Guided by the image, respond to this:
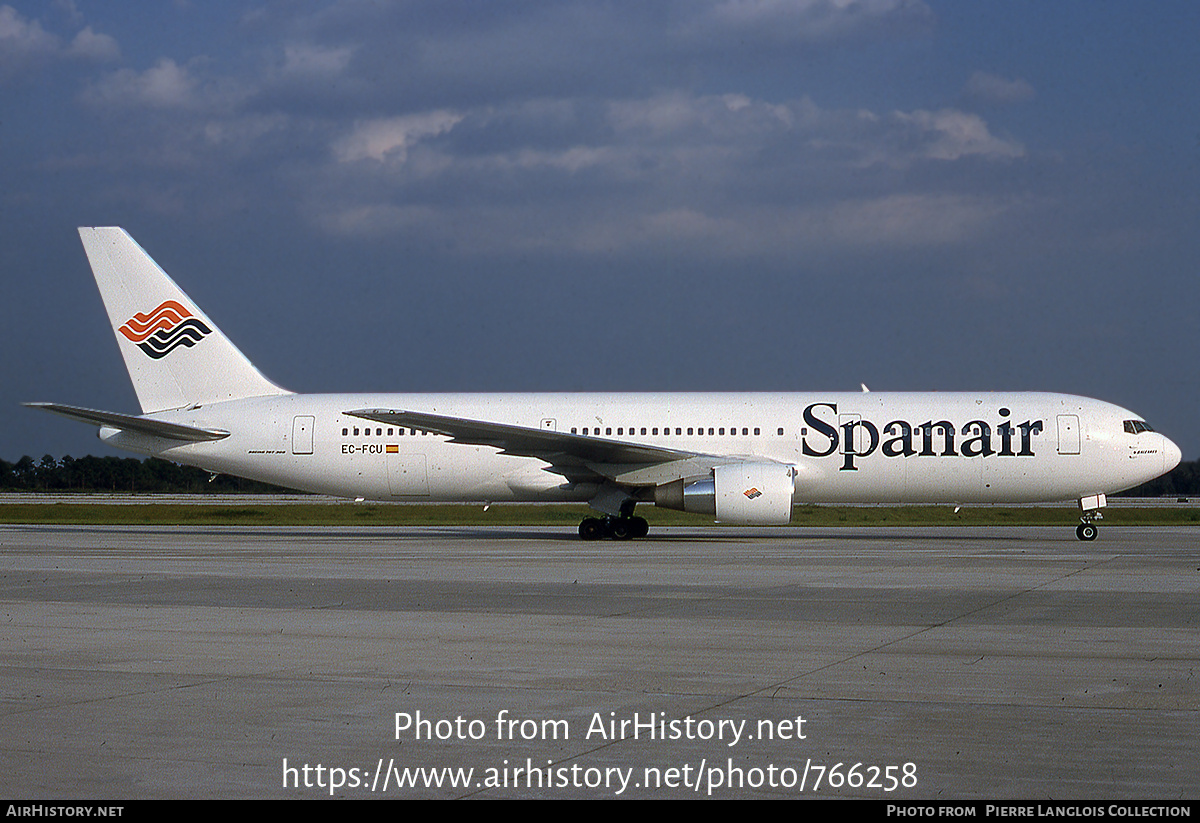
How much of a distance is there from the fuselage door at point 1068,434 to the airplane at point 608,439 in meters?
0.03

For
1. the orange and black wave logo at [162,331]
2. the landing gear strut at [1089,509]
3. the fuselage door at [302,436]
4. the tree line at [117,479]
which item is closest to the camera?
the landing gear strut at [1089,509]

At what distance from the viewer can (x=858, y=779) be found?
17.1 ft

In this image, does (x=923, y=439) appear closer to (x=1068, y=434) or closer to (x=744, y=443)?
(x=1068, y=434)

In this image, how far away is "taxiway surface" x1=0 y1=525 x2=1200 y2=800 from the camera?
5270 millimetres

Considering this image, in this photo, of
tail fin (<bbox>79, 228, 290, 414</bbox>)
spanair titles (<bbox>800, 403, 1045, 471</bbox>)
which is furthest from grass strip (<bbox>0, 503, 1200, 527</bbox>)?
spanair titles (<bbox>800, 403, 1045, 471</bbox>)

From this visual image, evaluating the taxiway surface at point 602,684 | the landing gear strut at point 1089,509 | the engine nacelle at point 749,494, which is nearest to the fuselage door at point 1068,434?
the landing gear strut at point 1089,509

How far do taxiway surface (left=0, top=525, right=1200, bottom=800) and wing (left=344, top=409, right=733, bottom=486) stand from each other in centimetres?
789

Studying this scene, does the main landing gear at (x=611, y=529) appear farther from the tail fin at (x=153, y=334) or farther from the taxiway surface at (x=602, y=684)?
the taxiway surface at (x=602, y=684)

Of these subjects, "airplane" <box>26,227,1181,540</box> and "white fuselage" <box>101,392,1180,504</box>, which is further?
"white fuselage" <box>101,392,1180,504</box>

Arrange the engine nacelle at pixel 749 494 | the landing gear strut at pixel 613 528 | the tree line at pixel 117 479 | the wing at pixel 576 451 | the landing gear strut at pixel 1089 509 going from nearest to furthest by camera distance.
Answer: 1. the engine nacelle at pixel 749 494
2. the wing at pixel 576 451
3. the landing gear strut at pixel 1089 509
4. the landing gear strut at pixel 613 528
5. the tree line at pixel 117 479

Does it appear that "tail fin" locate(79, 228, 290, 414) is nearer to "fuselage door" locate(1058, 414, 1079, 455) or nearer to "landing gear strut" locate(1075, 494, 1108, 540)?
"fuselage door" locate(1058, 414, 1079, 455)

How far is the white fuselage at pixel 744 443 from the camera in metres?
25.4

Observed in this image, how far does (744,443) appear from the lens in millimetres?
25953

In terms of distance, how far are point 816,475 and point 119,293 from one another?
1748 centimetres
